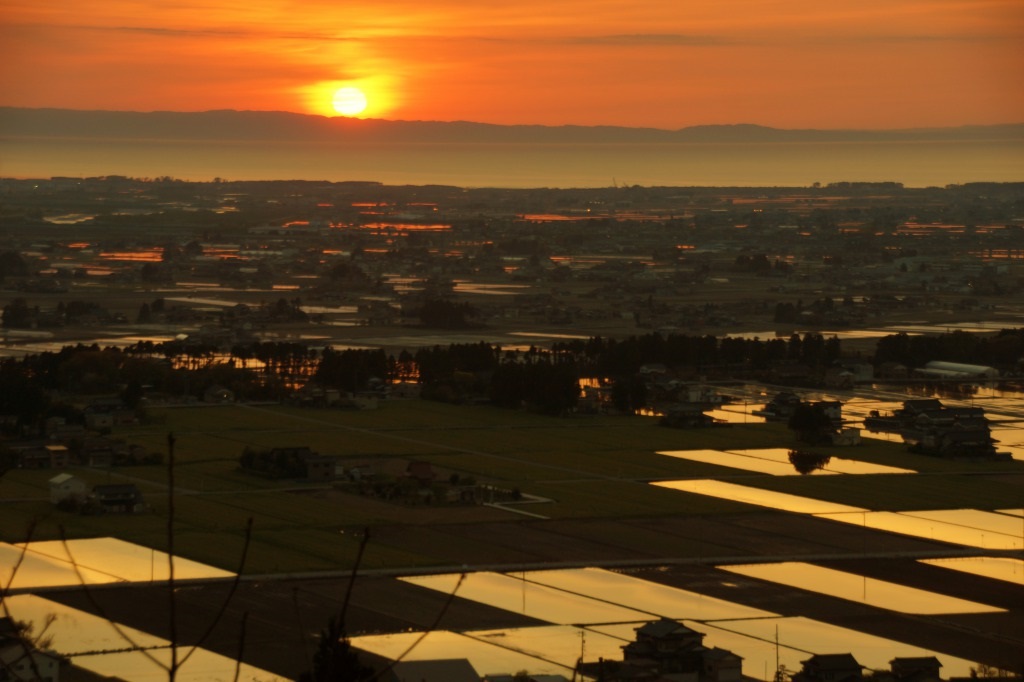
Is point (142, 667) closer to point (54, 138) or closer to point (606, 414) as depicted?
point (606, 414)

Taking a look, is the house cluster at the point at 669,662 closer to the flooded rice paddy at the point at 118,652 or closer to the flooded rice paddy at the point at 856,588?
the flooded rice paddy at the point at 118,652

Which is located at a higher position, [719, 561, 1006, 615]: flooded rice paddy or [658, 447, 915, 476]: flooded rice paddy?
[719, 561, 1006, 615]: flooded rice paddy

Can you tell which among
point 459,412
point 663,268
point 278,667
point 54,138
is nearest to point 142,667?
point 278,667

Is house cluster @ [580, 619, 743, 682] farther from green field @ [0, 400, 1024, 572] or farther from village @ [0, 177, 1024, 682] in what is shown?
green field @ [0, 400, 1024, 572]

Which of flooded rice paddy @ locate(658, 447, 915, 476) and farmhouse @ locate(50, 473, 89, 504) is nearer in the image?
farmhouse @ locate(50, 473, 89, 504)

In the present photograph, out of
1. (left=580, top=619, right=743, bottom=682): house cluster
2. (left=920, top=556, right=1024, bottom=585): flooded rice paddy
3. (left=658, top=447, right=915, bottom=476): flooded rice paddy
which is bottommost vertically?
(left=658, top=447, right=915, bottom=476): flooded rice paddy

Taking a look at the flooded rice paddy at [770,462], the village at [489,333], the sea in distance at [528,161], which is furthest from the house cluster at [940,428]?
the sea in distance at [528,161]

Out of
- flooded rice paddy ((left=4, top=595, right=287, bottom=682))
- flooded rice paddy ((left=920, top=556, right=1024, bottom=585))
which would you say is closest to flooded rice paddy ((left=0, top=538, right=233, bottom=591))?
flooded rice paddy ((left=4, top=595, right=287, bottom=682))

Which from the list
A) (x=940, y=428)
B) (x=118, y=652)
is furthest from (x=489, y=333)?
(x=118, y=652)
